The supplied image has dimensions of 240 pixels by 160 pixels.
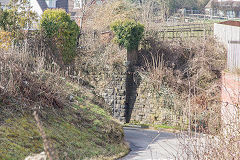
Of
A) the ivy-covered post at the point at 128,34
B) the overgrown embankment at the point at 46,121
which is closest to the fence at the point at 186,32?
the ivy-covered post at the point at 128,34

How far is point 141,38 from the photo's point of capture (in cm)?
2212

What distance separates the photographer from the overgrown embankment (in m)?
9.65

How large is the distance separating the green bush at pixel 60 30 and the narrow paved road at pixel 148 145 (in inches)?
215

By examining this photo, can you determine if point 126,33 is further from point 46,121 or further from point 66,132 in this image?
point 46,121

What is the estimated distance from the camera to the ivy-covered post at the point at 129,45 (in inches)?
828

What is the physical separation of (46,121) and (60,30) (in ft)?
33.5

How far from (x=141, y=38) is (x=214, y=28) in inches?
200

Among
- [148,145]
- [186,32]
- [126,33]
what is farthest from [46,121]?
[186,32]

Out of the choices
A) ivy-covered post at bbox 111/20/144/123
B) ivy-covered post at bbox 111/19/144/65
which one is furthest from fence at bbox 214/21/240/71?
ivy-covered post at bbox 111/19/144/65

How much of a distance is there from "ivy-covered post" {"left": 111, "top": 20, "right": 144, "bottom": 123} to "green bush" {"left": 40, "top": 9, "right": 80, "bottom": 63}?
8.34 feet

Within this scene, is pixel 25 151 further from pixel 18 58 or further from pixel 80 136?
pixel 18 58

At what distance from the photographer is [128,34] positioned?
68.9 ft

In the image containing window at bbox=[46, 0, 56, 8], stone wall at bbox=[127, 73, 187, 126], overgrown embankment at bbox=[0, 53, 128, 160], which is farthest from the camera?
window at bbox=[46, 0, 56, 8]

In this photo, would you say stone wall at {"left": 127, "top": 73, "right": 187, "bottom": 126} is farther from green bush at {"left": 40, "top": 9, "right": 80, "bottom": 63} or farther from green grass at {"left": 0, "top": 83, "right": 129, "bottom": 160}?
green grass at {"left": 0, "top": 83, "right": 129, "bottom": 160}
